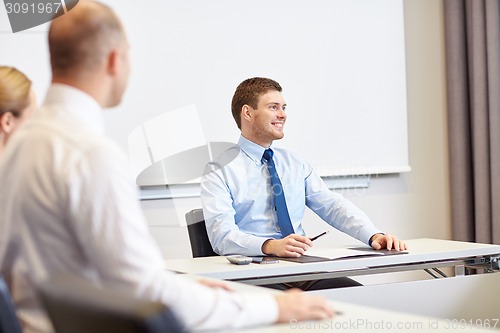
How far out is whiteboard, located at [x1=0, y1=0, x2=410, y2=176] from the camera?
14.2 feet

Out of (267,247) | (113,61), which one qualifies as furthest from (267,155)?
(113,61)

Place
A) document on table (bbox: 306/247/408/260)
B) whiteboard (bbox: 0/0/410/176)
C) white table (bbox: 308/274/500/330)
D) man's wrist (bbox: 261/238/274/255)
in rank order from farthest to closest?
whiteboard (bbox: 0/0/410/176) < man's wrist (bbox: 261/238/274/255) < document on table (bbox: 306/247/408/260) < white table (bbox: 308/274/500/330)

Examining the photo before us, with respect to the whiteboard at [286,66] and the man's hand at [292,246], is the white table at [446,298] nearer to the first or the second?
the man's hand at [292,246]

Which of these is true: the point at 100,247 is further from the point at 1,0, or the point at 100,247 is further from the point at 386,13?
the point at 386,13

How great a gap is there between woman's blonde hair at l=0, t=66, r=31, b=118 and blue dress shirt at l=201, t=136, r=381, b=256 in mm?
1012

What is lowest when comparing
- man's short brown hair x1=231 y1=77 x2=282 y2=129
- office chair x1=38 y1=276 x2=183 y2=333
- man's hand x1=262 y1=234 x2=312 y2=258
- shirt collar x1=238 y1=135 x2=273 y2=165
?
man's hand x1=262 y1=234 x2=312 y2=258

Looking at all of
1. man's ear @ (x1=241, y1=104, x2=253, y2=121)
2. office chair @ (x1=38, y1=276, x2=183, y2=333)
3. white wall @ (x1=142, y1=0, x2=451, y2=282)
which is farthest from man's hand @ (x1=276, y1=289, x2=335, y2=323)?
white wall @ (x1=142, y1=0, x2=451, y2=282)

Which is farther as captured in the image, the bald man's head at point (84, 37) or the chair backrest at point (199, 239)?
the chair backrest at point (199, 239)

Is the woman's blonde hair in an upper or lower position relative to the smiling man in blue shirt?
upper

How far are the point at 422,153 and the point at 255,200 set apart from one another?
2.30 metres

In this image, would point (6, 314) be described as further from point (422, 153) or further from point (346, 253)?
point (422, 153)

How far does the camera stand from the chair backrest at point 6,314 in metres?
1.26

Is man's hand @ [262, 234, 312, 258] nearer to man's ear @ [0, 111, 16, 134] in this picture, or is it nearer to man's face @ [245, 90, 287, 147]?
man's face @ [245, 90, 287, 147]

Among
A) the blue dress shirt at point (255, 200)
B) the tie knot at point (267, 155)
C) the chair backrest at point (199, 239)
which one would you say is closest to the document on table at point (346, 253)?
the blue dress shirt at point (255, 200)
